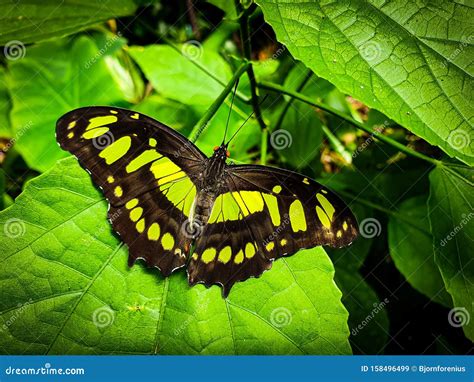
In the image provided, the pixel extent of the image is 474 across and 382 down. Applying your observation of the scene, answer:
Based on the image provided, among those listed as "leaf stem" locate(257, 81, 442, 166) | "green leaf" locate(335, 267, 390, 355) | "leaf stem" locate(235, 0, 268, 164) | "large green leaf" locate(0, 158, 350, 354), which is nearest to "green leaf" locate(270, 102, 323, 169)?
"leaf stem" locate(235, 0, 268, 164)

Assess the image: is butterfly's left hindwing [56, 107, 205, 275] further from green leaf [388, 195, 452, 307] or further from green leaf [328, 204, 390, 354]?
green leaf [388, 195, 452, 307]

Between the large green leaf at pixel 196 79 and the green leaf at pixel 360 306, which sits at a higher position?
the large green leaf at pixel 196 79

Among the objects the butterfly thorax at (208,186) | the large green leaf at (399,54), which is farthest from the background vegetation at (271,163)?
the butterfly thorax at (208,186)

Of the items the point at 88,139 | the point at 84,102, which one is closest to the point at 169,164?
the point at 88,139

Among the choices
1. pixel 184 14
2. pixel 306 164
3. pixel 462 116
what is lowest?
pixel 306 164

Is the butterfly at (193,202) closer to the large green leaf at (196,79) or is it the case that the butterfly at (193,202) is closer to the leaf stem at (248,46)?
the leaf stem at (248,46)

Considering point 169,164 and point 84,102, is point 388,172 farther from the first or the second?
point 84,102
